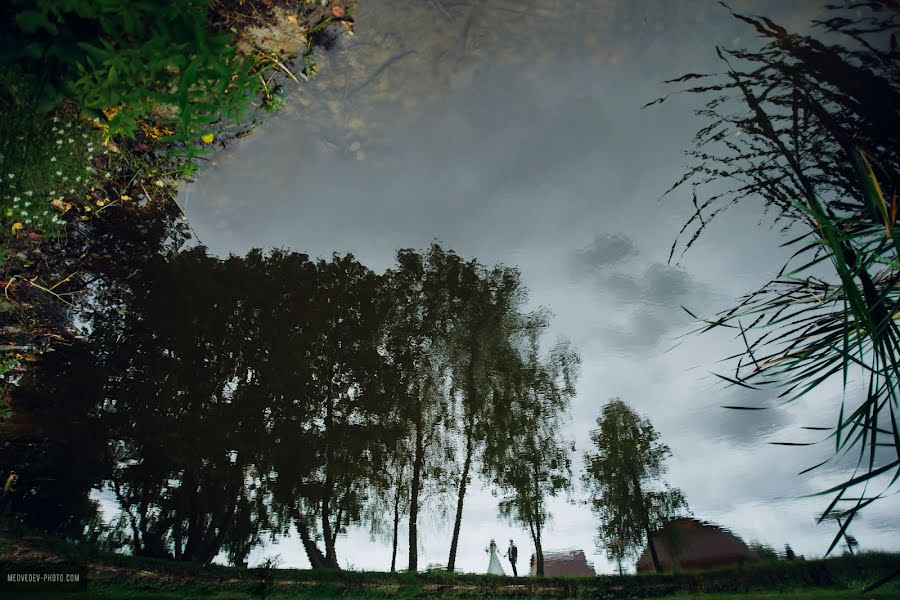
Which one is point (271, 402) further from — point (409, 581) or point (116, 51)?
point (116, 51)

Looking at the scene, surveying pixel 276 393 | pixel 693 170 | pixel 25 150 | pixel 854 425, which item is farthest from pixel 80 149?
pixel 276 393

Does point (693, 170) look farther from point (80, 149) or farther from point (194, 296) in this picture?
point (194, 296)

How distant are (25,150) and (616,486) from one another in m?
34.2

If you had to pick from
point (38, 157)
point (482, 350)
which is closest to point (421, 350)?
point (482, 350)

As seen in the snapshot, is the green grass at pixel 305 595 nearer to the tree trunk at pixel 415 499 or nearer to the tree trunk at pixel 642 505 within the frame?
the tree trunk at pixel 415 499

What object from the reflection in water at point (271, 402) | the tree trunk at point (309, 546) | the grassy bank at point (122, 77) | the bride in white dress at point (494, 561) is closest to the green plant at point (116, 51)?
the grassy bank at point (122, 77)

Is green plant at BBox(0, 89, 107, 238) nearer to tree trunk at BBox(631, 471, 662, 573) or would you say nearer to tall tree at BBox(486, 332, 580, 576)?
tall tree at BBox(486, 332, 580, 576)

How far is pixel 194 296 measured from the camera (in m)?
18.1

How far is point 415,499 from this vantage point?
65.8ft

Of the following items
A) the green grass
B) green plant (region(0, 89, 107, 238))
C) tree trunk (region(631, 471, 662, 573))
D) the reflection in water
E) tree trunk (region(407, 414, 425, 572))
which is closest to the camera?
green plant (region(0, 89, 107, 238))

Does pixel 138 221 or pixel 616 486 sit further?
pixel 616 486

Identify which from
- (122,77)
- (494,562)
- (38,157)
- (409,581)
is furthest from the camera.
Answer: (494,562)

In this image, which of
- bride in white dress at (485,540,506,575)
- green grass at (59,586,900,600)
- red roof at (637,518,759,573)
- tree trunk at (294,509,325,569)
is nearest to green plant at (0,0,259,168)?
green grass at (59,586,900,600)

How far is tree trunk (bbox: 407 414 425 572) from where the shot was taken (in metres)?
19.0
